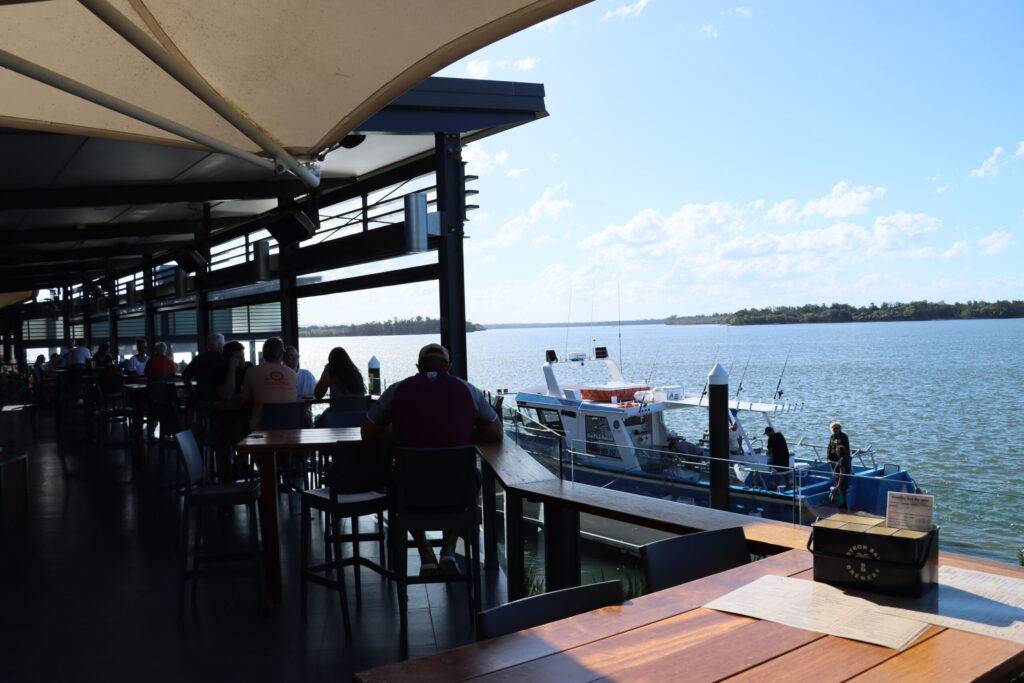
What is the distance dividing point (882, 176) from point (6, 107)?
79164 mm

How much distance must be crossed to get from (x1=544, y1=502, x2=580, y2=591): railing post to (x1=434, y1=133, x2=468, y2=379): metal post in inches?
151

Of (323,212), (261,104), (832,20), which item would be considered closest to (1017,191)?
(832,20)

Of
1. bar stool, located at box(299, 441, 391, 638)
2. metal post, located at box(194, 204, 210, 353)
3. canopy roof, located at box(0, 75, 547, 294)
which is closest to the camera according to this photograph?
bar stool, located at box(299, 441, 391, 638)

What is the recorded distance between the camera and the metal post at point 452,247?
714cm

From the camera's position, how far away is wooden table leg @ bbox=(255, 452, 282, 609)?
4164mm

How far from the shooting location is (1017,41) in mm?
53688

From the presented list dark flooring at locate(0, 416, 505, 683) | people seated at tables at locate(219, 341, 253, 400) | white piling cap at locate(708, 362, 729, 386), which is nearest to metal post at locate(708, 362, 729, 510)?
white piling cap at locate(708, 362, 729, 386)

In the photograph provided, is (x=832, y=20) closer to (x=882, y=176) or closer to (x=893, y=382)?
(x=893, y=382)

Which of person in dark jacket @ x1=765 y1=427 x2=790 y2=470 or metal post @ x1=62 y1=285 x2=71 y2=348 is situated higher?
metal post @ x1=62 y1=285 x2=71 y2=348

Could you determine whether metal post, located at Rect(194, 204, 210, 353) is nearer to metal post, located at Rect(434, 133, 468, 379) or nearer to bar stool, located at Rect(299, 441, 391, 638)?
metal post, located at Rect(434, 133, 468, 379)

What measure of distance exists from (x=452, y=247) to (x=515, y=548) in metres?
3.81

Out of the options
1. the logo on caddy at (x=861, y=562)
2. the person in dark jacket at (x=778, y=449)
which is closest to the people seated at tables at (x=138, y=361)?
the person in dark jacket at (x=778, y=449)

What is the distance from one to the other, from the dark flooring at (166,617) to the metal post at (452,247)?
1.92m

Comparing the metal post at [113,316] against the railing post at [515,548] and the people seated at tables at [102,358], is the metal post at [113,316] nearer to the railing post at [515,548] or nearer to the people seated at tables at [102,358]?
the people seated at tables at [102,358]
